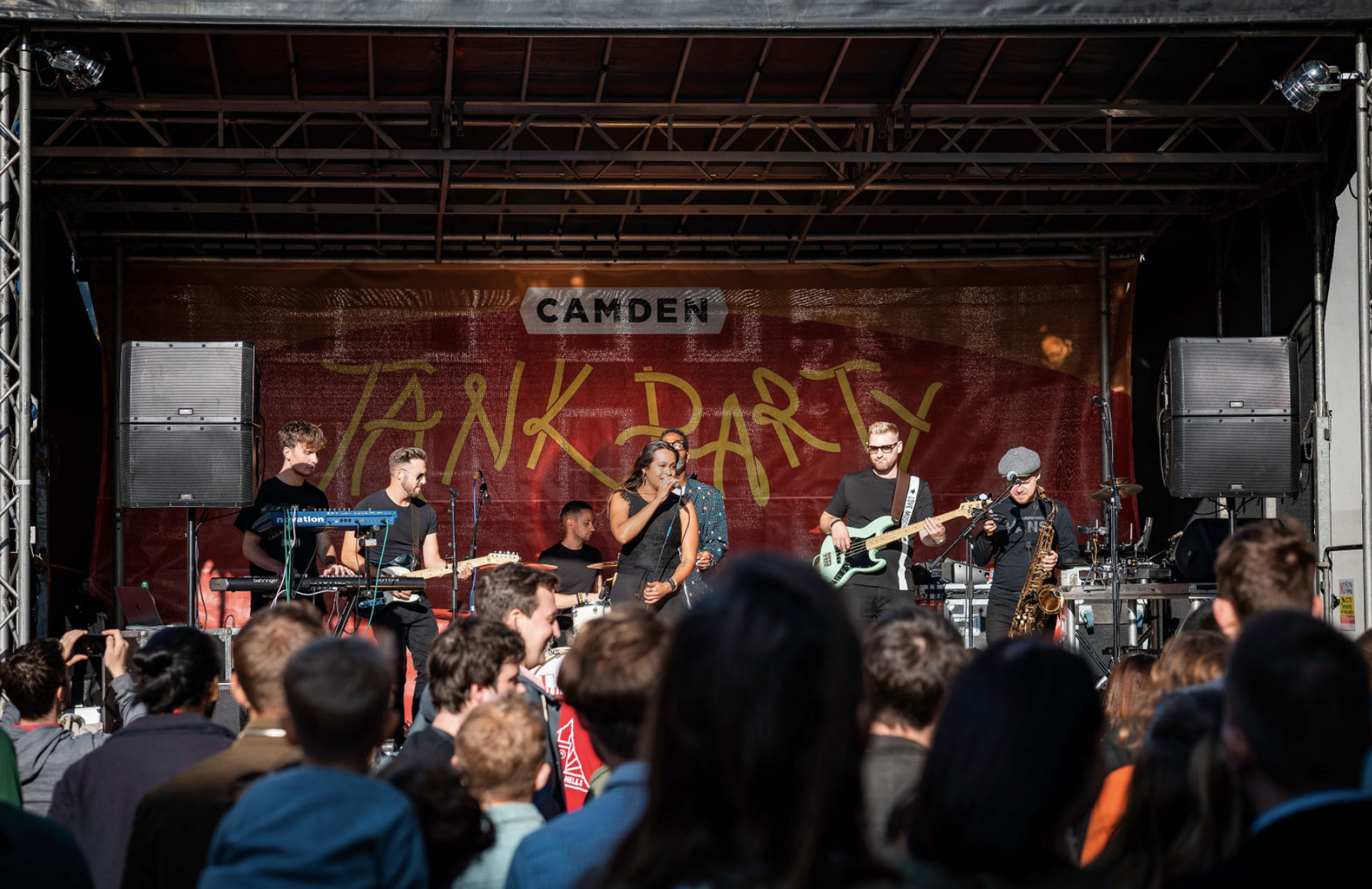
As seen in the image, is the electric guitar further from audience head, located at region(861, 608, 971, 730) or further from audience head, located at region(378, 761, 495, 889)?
audience head, located at region(378, 761, 495, 889)

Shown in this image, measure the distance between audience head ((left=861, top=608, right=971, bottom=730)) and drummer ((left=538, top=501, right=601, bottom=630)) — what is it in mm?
6926

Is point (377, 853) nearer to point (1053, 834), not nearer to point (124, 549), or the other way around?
point (1053, 834)

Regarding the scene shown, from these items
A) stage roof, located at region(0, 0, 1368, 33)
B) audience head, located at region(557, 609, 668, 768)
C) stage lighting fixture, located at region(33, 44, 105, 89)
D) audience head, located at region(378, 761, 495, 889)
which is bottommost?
audience head, located at region(378, 761, 495, 889)

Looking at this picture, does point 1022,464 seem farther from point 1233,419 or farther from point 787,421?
point 787,421

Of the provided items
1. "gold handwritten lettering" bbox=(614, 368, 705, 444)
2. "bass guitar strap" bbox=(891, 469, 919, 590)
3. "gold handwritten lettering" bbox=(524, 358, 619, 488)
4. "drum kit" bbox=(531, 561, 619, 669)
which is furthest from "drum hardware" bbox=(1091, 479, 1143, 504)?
"gold handwritten lettering" bbox=(524, 358, 619, 488)

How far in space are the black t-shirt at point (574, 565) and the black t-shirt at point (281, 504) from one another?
2.30 meters

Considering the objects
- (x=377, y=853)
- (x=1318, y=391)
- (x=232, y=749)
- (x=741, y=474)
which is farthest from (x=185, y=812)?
(x=741, y=474)

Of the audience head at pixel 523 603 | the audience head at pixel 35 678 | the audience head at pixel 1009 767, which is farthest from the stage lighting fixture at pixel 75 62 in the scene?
the audience head at pixel 1009 767

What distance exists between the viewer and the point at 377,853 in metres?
2.03

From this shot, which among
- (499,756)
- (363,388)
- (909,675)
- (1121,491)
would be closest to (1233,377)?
(1121,491)

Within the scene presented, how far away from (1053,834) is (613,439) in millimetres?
10070

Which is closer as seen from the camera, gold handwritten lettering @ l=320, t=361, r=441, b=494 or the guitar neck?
the guitar neck

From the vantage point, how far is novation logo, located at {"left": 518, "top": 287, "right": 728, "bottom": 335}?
11.7 meters

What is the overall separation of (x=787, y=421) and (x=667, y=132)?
127 inches
